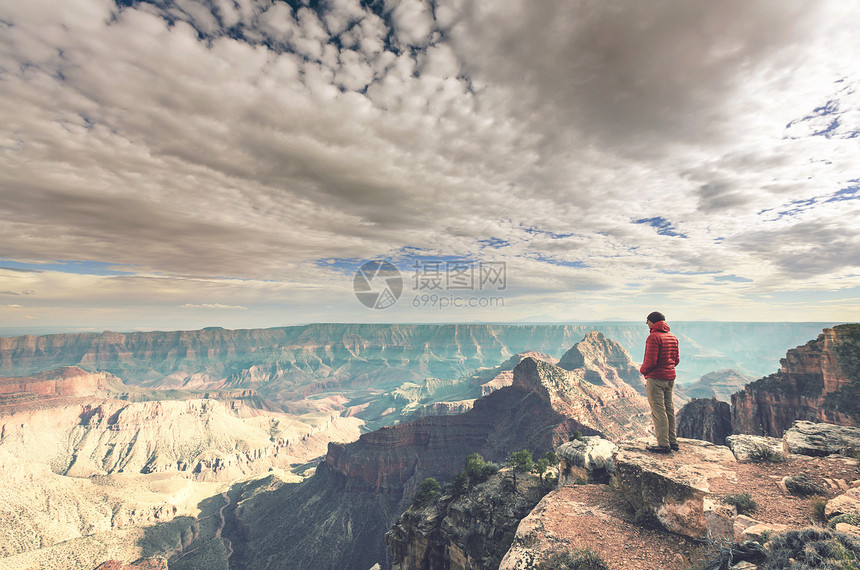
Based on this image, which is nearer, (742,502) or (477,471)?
(742,502)

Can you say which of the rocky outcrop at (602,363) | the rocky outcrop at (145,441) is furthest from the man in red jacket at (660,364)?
the rocky outcrop at (145,441)

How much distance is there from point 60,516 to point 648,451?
134 metres

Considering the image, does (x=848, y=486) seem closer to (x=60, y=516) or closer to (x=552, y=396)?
(x=552, y=396)

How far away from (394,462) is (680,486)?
9074cm

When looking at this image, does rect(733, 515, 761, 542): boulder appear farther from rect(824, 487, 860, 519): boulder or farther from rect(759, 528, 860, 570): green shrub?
rect(824, 487, 860, 519): boulder

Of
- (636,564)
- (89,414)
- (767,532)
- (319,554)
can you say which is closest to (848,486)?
(767,532)

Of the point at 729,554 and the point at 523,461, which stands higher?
the point at 729,554

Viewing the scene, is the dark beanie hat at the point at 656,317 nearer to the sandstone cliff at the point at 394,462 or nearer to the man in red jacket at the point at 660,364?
the man in red jacket at the point at 660,364

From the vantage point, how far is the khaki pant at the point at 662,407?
40.8ft

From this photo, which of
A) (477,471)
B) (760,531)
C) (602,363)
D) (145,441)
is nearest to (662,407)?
(760,531)

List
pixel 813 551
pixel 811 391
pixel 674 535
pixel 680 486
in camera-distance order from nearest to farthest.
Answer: pixel 813 551
pixel 674 535
pixel 680 486
pixel 811 391

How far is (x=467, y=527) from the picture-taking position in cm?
2920

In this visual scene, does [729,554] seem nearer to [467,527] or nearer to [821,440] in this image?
[821,440]

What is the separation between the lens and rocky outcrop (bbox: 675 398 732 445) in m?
56.5
